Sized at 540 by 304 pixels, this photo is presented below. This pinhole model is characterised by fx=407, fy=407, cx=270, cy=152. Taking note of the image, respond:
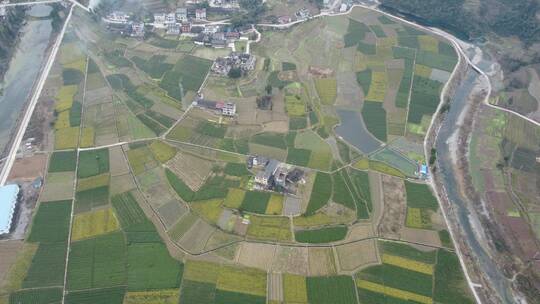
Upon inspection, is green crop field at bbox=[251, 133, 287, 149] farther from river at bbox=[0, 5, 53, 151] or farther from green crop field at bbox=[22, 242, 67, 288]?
river at bbox=[0, 5, 53, 151]

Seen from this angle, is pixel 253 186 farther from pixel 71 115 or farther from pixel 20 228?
pixel 71 115

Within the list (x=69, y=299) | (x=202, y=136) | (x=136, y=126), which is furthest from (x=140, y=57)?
(x=69, y=299)

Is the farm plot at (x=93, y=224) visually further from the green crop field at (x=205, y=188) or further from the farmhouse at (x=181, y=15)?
the farmhouse at (x=181, y=15)

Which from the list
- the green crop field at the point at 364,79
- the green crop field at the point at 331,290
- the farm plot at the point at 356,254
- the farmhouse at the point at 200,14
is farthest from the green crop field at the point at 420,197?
the farmhouse at the point at 200,14

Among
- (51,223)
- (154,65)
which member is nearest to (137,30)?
(154,65)

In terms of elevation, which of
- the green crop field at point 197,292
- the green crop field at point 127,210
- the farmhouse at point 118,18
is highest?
the farmhouse at point 118,18

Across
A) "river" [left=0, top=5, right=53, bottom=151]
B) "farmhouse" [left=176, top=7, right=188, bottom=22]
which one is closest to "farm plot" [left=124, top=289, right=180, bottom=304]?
"river" [left=0, top=5, right=53, bottom=151]
